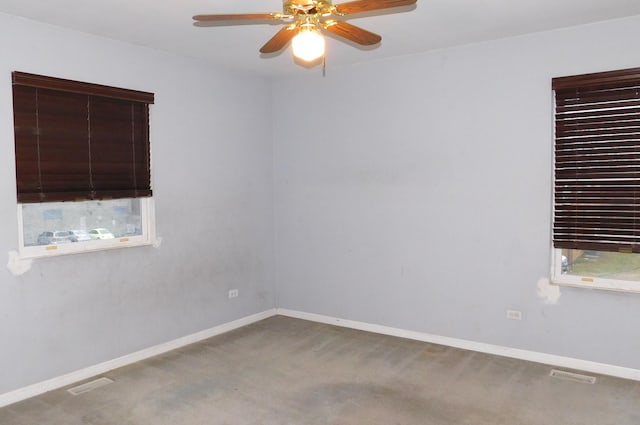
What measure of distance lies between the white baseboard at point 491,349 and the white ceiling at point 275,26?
104 inches

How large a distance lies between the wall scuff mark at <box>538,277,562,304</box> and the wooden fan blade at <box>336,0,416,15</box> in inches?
107

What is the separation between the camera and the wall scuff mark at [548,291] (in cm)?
398

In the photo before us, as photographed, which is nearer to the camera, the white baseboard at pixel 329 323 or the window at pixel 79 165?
the window at pixel 79 165

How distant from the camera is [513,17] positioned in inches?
140

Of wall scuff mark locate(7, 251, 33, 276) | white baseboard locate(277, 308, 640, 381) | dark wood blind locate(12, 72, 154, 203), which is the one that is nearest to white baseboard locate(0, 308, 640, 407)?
white baseboard locate(277, 308, 640, 381)

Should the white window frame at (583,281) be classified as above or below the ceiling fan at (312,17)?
below

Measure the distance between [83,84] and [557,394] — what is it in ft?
13.7

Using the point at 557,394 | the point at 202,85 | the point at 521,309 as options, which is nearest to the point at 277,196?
the point at 202,85

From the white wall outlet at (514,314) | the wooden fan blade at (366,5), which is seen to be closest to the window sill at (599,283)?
the white wall outlet at (514,314)

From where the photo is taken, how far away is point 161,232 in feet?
14.4

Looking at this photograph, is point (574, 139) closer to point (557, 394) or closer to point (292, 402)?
point (557, 394)

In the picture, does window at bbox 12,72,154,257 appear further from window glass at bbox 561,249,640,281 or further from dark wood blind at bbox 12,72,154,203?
window glass at bbox 561,249,640,281

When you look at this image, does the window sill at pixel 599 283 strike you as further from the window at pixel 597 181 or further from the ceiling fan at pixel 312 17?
the ceiling fan at pixel 312 17

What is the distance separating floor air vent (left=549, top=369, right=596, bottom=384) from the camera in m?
3.67
